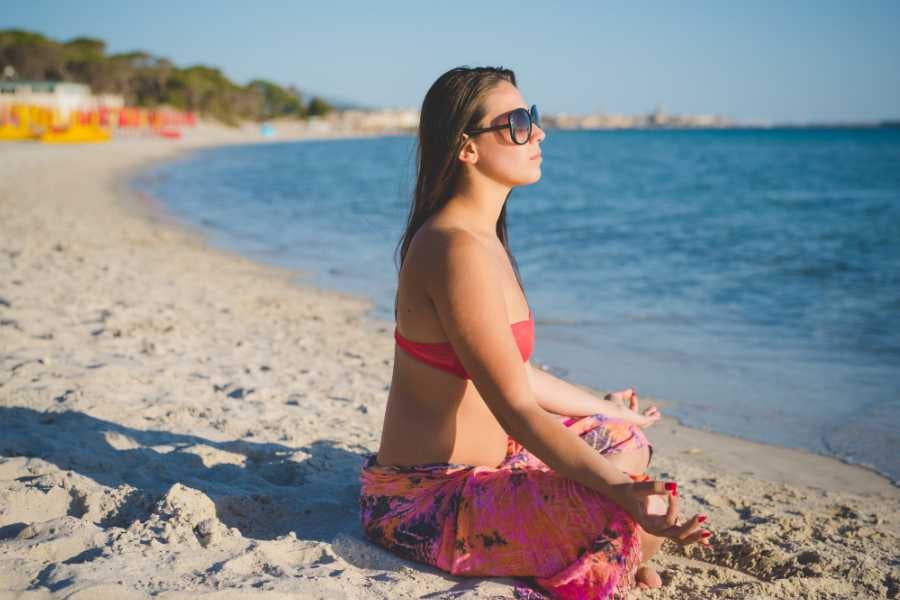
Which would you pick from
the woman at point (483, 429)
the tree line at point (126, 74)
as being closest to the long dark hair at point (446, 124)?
the woman at point (483, 429)

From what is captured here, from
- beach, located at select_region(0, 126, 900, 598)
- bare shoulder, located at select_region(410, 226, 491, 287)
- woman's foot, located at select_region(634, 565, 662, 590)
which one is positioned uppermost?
bare shoulder, located at select_region(410, 226, 491, 287)

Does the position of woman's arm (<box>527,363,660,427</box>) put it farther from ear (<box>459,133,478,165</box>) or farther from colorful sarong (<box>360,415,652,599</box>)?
ear (<box>459,133,478,165</box>)

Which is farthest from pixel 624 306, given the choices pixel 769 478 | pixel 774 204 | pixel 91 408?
pixel 774 204

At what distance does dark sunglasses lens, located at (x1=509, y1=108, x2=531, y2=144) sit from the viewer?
6.99 ft

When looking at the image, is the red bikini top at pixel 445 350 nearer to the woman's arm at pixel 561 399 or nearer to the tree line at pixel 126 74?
the woman's arm at pixel 561 399

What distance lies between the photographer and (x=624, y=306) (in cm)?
787

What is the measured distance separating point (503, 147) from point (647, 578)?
Answer: 4.36ft

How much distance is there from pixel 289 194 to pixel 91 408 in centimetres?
1917

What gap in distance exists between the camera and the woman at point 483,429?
1924 mm

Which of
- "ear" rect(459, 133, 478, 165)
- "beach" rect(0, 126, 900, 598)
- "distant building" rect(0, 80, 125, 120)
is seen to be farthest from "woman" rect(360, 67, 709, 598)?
"distant building" rect(0, 80, 125, 120)

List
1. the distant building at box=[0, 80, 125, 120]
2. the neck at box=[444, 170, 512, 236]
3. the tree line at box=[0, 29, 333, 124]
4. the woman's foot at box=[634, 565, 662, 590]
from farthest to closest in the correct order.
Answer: the tree line at box=[0, 29, 333, 124]
the distant building at box=[0, 80, 125, 120]
the woman's foot at box=[634, 565, 662, 590]
the neck at box=[444, 170, 512, 236]

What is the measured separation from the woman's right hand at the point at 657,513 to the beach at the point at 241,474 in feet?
1.50

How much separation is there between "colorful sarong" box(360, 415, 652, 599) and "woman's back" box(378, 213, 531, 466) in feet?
0.17

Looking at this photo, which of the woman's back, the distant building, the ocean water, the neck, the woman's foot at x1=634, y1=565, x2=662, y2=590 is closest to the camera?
the woman's back
